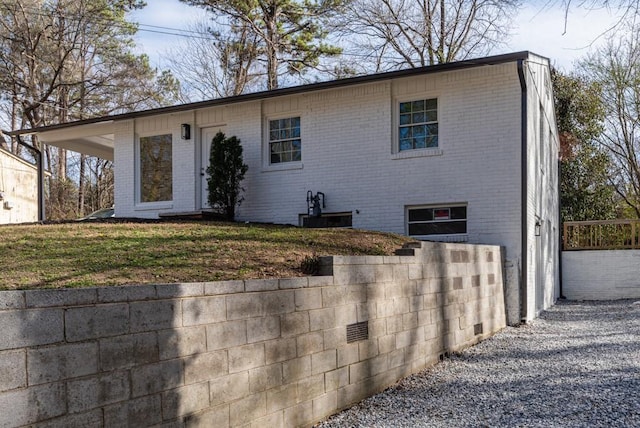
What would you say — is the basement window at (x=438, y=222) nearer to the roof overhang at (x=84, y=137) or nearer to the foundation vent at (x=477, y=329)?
A: the foundation vent at (x=477, y=329)

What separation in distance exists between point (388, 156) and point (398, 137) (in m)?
0.46

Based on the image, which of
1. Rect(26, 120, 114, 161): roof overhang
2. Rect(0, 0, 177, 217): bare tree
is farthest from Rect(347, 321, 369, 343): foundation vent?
Rect(0, 0, 177, 217): bare tree

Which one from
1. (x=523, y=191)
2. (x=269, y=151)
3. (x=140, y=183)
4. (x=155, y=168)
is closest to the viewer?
(x=523, y=191)

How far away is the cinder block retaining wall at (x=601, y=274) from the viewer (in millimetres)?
16391

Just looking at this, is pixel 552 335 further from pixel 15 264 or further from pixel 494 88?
pixel 15 264

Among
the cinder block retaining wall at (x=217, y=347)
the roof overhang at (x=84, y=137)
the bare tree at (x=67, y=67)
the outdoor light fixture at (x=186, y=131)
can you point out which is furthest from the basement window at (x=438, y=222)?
the bare tree at (x=67, y=67)

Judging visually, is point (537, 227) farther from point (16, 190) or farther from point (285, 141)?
point (16, 190)

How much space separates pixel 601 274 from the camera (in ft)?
54.9

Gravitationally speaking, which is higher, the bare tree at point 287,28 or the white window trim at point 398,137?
the bare tree at point 287,28

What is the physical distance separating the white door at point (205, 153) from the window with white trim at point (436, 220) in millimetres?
4801

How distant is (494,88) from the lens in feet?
35.4

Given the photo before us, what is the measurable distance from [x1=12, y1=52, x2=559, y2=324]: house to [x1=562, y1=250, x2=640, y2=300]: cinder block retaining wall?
3241mm

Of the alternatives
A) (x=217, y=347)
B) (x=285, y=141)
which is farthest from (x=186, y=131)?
(x=217, y=347)

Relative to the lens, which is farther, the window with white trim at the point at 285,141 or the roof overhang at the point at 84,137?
the roof overhang at the point at 84,137
